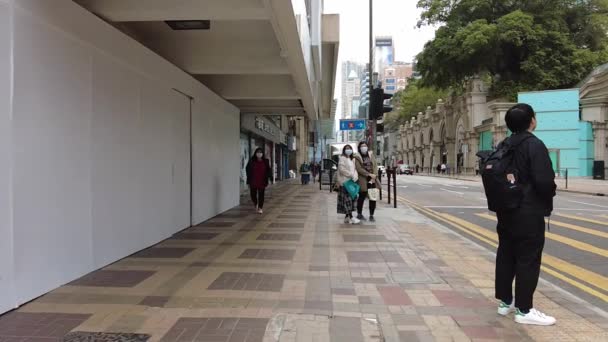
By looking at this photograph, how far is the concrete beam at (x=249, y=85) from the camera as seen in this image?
12609mm

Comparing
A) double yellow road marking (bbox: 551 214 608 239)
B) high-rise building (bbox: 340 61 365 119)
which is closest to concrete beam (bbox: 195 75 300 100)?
double yellow road marking (bbox: 551 214 608 239)

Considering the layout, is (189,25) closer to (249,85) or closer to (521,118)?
(249,85)

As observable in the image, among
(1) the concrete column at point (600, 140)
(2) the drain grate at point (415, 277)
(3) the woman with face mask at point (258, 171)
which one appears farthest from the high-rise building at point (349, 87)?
(2) the drain grate at point (415, 277)

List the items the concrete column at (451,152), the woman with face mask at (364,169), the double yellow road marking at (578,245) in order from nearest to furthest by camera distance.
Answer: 1. the double yellow road marking at (578,245)
2. the woman with face mask at (364,169)
3. the concrete column at (451,152)

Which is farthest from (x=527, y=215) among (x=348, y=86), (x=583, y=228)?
(x=348, y=86)

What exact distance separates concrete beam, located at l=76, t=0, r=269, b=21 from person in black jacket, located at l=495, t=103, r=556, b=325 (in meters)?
3.62

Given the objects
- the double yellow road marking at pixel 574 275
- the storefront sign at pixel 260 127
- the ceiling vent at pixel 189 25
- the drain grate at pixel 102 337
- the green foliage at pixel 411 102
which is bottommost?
the double yellow road marking at pixel 574 275

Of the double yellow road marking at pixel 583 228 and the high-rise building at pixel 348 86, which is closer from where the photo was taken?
the double yellow road marking at pixel 583 228

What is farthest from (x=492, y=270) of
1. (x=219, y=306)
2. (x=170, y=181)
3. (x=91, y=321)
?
(x=170, y=181)

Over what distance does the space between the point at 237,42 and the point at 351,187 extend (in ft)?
12.0

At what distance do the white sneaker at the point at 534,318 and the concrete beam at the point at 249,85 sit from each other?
9.12m

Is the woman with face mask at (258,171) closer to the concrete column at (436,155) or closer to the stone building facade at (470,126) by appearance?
the stone building facade at (470,126)

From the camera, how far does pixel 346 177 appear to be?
1027 centimetres

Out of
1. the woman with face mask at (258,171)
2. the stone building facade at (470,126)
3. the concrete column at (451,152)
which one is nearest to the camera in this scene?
the woman with face mask at (258,171)
